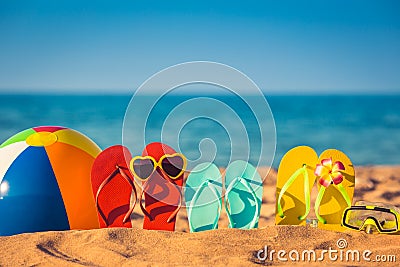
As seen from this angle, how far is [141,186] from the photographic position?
4.25m

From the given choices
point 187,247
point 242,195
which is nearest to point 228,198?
point 242,195

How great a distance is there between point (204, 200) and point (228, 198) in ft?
0.62

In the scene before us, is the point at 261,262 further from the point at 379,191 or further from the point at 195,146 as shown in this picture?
the point at 195,146

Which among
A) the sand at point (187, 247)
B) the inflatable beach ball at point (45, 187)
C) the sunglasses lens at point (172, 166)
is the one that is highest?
the sunglasses lens at point (172, 166)

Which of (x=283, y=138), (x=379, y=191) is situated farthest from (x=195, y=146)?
(x=379, y=191)

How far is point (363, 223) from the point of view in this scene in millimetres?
4168

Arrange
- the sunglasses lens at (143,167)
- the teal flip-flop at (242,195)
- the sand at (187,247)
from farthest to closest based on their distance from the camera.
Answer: the teal flip-flop at (242,195) < the sunglasses lens at (143,167) < the sand at (187,247)

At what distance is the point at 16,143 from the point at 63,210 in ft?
2.31

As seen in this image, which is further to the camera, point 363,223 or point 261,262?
point 363,223

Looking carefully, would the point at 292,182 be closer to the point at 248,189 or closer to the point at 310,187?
the point at 310,187

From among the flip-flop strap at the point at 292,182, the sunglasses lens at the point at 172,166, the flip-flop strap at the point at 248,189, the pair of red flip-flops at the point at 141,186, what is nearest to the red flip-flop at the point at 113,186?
the pair of red flip-flops at the point at 141,186

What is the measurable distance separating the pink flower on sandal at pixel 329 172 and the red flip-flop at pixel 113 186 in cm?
142

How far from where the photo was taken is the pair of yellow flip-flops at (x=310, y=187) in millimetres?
4270

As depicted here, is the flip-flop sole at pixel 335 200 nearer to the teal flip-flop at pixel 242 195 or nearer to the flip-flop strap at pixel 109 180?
the teal flip-flop at pixel 242 195
